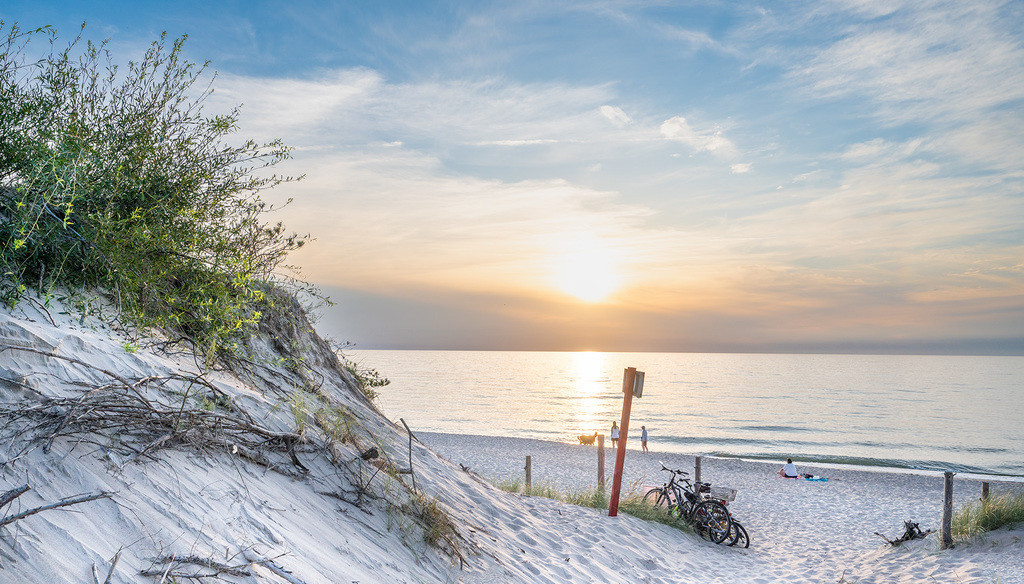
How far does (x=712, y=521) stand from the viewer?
11000mm

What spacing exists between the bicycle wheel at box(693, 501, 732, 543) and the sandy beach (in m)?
0.29

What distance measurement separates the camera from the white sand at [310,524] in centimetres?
302

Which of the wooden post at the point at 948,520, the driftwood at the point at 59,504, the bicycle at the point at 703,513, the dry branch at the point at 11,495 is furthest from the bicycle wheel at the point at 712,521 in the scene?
the dry branch at the point at 11,495

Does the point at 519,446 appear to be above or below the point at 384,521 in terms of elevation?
below

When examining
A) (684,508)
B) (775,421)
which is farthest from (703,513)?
(775,421)

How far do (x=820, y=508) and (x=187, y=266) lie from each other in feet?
64.9

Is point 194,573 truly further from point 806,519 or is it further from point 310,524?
point 806,519

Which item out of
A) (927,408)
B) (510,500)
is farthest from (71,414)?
(927,408)

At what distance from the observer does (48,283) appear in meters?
4.88

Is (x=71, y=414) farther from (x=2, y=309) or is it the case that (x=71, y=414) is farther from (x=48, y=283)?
(x=48, y=283)

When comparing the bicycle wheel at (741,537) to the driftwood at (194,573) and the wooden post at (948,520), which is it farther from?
the driftwood at (194,573)

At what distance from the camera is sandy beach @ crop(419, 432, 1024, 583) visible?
9383 mm

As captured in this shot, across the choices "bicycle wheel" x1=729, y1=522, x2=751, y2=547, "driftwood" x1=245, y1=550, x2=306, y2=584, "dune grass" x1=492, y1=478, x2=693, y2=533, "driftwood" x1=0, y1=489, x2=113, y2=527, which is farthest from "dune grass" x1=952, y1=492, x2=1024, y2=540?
"driftwood" x1=0, y1=489, x2=113, y2=527

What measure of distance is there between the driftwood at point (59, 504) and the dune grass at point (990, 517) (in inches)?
529
